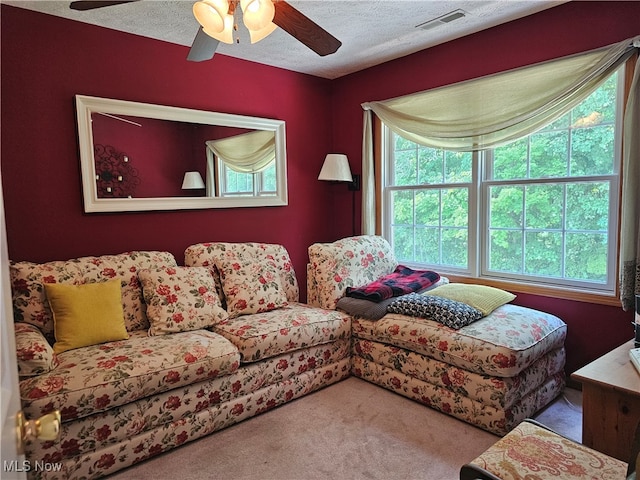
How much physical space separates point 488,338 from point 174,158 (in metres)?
2.58

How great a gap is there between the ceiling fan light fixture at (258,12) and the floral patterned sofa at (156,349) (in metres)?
1.67

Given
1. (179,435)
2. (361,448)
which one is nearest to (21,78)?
(179,435)

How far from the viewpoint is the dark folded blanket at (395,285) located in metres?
3.12

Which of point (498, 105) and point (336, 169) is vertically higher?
point (498, 105)

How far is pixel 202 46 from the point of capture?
222 cm

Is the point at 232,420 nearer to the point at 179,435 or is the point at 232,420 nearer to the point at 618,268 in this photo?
the point at 179,435

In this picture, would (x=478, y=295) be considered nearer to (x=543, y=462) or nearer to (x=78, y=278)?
(x=543, y=462)

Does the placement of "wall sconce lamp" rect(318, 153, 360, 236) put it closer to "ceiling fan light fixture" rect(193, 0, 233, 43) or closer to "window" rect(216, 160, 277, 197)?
"window" rect(216, 160, 277, 197)

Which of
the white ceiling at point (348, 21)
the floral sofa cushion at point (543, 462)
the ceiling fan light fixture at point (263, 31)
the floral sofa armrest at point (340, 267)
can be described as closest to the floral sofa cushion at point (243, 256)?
the floral sofa armrest at point (340, 267)

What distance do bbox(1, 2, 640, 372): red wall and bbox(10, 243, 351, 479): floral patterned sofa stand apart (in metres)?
0.31

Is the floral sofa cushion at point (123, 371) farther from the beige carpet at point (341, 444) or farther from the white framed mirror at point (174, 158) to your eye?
the white framed mirror at point (174, 158)

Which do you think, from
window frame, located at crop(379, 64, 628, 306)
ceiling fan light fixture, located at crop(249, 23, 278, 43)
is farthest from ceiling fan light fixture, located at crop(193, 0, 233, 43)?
window frame, located at crop(379, 64, 628, 306)

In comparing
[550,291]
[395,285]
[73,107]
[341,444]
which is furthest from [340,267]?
[73,107]

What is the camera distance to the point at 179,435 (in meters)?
2.24
